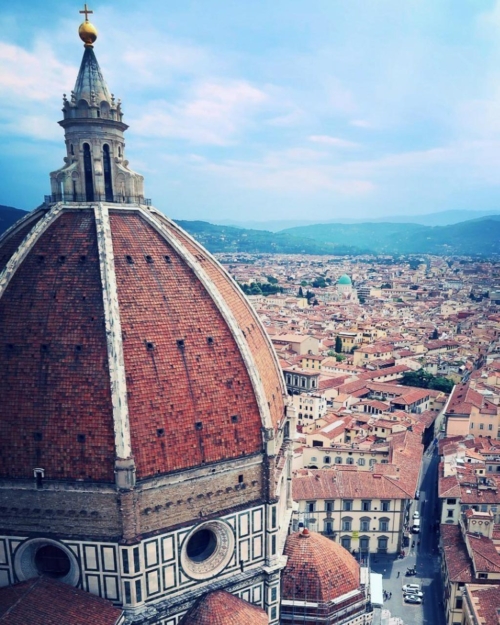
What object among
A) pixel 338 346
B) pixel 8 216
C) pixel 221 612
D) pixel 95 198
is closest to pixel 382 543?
pixel 221 612

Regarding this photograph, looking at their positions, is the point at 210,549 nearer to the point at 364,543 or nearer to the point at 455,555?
the point at 455,555

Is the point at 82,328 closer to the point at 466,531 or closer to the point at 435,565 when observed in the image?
the point at 466,531

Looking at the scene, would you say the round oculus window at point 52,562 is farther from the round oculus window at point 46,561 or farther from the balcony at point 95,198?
the balcony at point 95,198

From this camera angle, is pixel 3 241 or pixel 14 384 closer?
pixel 14 384

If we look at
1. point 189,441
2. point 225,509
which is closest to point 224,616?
point 225,509

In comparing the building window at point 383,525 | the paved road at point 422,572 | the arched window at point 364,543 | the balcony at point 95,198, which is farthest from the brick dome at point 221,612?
the arched window at point 364,543

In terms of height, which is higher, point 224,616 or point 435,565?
point 224,616

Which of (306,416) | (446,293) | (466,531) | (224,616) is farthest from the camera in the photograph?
(446,293)
